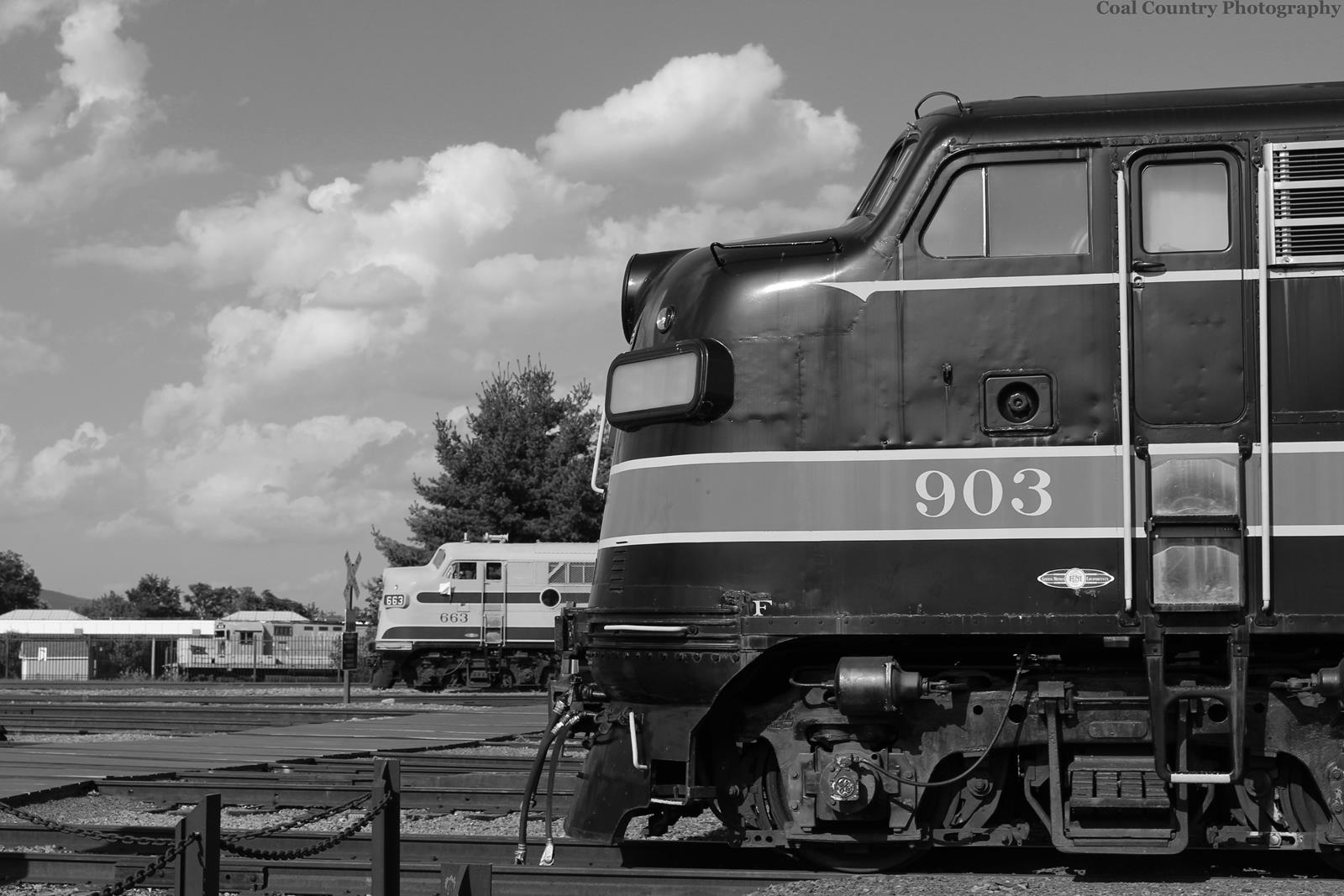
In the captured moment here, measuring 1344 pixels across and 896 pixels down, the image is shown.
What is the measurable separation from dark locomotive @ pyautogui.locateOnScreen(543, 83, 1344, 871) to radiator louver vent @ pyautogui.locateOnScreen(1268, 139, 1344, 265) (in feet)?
0.04

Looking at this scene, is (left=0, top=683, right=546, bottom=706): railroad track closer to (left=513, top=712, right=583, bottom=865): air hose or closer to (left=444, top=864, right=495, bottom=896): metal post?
(left=513, top=712, right=583, bottom=865): air hose

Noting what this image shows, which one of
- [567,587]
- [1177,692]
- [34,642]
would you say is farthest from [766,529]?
[34,642]

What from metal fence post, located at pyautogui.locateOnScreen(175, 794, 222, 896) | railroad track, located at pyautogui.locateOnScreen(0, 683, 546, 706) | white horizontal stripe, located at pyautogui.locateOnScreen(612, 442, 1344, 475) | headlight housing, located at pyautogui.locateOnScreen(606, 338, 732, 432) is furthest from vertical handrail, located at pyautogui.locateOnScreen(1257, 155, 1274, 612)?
railroad track, located at pyautogui.locateOnScreen(0, 683, 546, 706)

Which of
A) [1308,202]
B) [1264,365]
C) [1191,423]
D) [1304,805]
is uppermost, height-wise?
[1308,202]

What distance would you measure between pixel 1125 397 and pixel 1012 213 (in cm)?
115

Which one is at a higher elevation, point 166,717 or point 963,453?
point 963,453

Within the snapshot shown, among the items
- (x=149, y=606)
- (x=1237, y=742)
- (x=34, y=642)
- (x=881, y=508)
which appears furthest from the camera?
(x=149, y=606)

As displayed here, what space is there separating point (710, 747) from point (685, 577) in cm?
98

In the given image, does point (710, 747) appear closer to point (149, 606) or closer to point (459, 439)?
point (459, 439)

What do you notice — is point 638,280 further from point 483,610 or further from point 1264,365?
point 483,610

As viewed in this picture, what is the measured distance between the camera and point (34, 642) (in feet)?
186

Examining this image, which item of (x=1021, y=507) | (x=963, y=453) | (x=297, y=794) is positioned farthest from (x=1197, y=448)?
(x=297, y=794)

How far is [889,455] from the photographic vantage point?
735 centimetres

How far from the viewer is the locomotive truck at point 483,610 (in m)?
30.4
